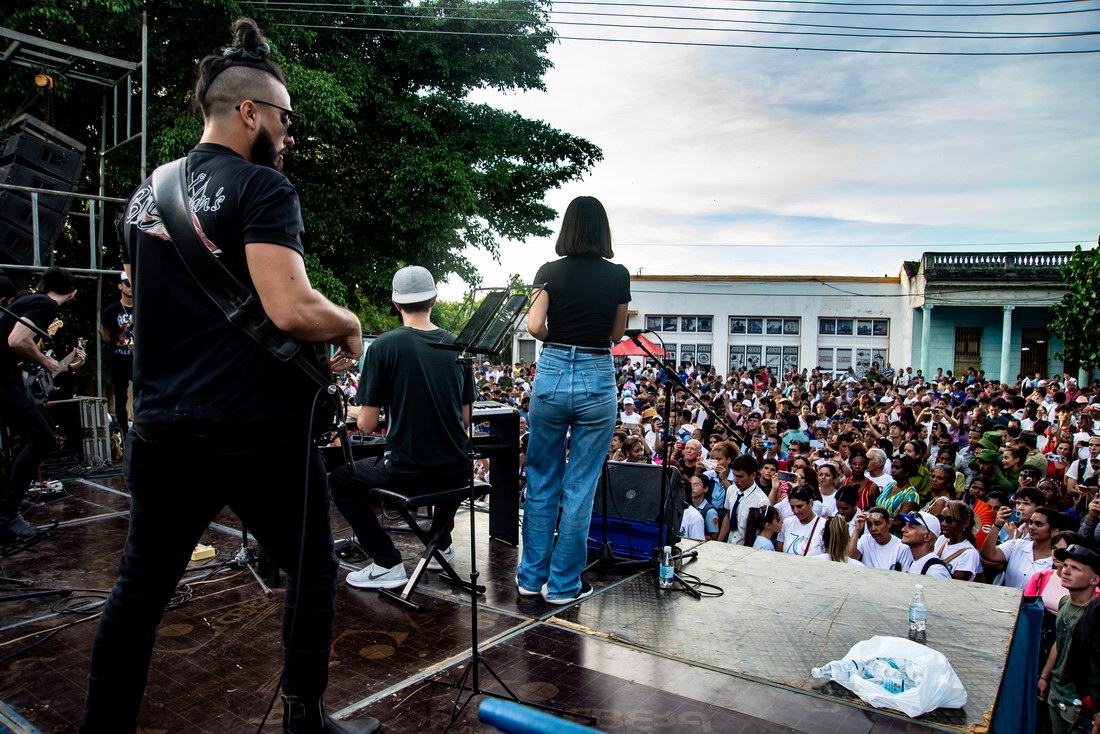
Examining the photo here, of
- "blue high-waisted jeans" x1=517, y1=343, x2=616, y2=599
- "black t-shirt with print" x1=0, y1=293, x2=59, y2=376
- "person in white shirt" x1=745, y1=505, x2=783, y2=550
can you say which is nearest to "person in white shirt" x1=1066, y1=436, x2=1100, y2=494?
Result: "person in white shirt" x1=745, y1=505, x2=783, y2=550

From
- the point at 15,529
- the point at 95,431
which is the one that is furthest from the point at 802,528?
the point at 95,431

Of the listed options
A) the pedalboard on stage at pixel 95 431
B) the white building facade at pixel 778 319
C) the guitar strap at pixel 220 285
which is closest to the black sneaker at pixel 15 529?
the pedalboard on stage at pixel 95 431

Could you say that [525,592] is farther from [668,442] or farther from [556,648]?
[668,442]

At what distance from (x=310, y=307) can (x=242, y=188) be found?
0.32 meters

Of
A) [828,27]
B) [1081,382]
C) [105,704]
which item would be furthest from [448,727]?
[1081,382]

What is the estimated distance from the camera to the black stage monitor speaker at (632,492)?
413 cm

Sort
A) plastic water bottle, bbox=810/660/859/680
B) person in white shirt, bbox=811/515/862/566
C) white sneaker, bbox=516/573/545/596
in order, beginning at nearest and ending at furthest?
plastic water bottle, bbox=810/660/859/680
white sneaker, bbox=516/573/545/596
person in white shirt, bbox=811/515/862/566

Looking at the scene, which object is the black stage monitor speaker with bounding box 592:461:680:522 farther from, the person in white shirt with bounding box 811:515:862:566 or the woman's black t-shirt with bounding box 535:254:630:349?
the person in white shirt with bounding box 811:515:862:566

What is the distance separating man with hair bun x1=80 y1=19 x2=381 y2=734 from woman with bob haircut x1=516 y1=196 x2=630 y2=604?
1611 mm

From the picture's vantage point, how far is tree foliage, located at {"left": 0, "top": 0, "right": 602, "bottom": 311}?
34.7 feet

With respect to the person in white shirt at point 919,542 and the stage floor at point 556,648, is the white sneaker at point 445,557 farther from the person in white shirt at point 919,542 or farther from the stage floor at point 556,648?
the person in white shirt at point 919,542

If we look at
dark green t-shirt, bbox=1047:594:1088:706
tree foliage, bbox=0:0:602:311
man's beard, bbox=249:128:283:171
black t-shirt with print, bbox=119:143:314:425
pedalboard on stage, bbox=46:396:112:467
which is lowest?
dark green t-shirt, bbox=1047:594:1088:706

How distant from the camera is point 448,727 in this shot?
214 cm

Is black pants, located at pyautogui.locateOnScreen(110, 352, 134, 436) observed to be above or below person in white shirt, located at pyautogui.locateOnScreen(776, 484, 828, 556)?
above
